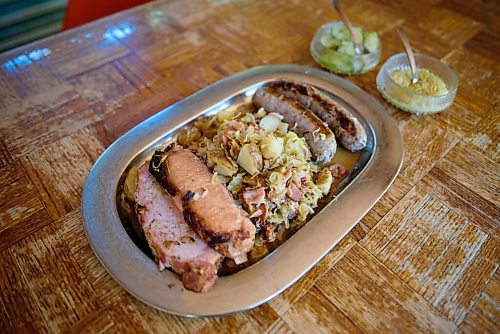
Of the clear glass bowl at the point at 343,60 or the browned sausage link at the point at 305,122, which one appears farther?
the clear glass bowl at the point at 343,60

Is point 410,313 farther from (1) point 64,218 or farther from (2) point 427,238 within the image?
(1) point 64,218

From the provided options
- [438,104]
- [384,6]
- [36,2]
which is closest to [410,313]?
[438,104]

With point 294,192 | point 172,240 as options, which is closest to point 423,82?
point 294,192

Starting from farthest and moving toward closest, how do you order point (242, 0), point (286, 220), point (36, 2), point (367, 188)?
1. point (36, 2)
2. point (242, 0)
3. point (367, 188)
4. point (286, 220)

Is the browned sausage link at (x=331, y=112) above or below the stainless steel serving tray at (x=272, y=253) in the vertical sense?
above

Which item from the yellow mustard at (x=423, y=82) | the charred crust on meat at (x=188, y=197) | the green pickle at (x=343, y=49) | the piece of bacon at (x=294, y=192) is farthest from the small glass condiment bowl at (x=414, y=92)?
the charred crust on meat at (x=188, y=197)

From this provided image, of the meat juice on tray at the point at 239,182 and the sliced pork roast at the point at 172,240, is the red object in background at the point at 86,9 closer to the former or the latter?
the meat juice on tray at the point at 239,182

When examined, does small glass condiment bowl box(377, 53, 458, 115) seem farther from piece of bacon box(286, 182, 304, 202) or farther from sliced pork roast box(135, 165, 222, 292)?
sliced pork roast box(135, 165, 222, 292)

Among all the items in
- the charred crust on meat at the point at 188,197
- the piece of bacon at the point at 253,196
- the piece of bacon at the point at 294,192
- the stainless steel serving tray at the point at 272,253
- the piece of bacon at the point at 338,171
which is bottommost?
the piece of bacon at the point at 338,171
